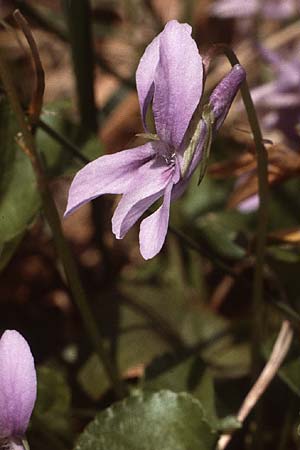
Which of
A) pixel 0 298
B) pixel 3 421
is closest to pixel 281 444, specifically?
pixel 3 421

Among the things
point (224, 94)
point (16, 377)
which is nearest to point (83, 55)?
point (224, 94)

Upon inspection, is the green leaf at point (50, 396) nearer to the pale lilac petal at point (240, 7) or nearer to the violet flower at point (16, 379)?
the violet flower at point (16, 379)

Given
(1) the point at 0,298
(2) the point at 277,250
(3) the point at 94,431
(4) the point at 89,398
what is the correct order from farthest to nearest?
(1) the point at 0,298, (4) the point at 89,398, (2) the point at 277,250, (3) the point at 94,431

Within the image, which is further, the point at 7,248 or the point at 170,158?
the point at 7,248

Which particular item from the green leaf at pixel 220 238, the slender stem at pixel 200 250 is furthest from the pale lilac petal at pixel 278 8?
the slender stem at pixel 200 250

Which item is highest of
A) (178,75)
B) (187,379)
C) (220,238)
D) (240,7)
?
(178,75)

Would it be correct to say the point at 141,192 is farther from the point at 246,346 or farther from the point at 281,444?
the point at 246,346

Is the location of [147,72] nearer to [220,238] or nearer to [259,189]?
[259,189]
